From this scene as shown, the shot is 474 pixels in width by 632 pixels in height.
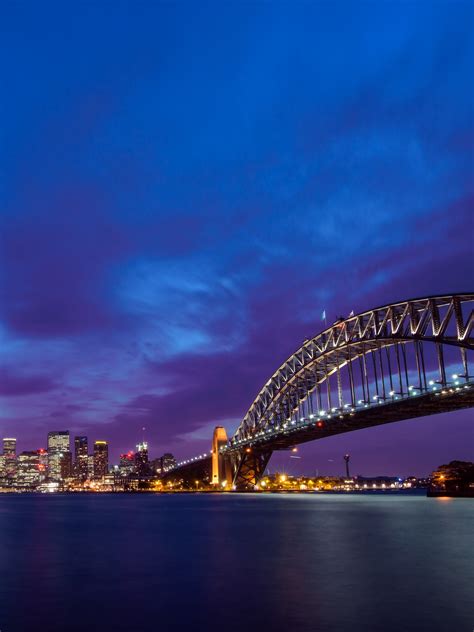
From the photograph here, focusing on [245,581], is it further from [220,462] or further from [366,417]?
[220,462]

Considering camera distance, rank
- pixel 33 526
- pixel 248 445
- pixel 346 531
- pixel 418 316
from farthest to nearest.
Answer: pixel 248 445 → pixel 418 316 → pixel 33 526 → pixel 346 531

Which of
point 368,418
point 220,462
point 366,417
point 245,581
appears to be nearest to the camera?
point 245,581

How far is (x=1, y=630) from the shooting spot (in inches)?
658

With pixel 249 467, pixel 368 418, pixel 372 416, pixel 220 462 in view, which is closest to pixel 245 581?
pixel 372 416

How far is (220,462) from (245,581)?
129 metres

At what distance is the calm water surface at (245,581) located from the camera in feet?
57.1

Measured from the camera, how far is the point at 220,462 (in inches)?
5940

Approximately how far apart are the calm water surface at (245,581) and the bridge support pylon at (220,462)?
347 feet

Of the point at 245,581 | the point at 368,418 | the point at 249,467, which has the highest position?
the point at 368,418

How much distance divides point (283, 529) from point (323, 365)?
64863mm

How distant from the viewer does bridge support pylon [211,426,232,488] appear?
14875 cm

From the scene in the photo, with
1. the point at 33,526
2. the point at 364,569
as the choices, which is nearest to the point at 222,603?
the point at 364,569

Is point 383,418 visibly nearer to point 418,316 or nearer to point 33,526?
point 418,316

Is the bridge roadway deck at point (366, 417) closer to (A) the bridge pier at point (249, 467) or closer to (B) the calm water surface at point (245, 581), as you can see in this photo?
(A) the bridge pier at point (249, 467)
